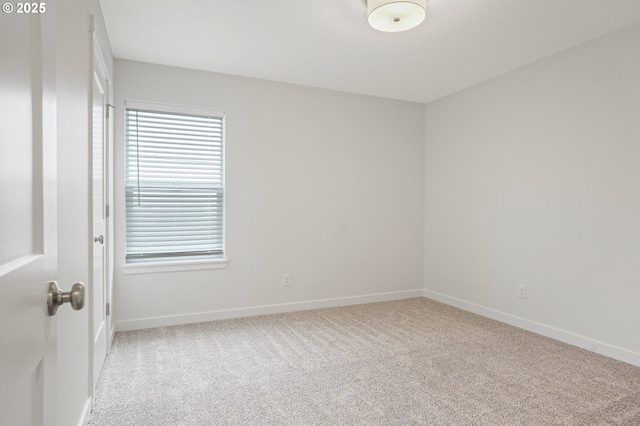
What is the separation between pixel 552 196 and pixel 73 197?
11.7 ft

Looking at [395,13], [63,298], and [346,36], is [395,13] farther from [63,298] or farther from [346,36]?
[63,298]

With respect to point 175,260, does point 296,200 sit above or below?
above

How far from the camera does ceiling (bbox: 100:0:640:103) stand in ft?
8.31

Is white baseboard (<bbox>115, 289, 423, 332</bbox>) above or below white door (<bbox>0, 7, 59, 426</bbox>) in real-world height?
below

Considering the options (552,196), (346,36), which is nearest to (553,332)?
(552,196)

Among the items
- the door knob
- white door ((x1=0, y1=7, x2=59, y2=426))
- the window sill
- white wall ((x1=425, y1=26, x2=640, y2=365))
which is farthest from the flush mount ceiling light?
the window sill

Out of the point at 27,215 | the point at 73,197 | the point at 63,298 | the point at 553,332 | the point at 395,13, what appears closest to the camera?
the point at 27,215

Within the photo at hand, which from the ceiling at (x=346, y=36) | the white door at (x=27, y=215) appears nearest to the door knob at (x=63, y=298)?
the white door at (x=27, y=215)

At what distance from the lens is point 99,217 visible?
254cm

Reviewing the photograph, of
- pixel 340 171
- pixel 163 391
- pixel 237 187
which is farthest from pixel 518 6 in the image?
pixel 163 391

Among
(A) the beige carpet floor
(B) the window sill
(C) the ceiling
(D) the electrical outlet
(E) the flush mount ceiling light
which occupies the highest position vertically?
(C) the ceiling

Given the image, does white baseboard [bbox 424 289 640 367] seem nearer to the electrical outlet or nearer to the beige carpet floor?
the beige carpet floor

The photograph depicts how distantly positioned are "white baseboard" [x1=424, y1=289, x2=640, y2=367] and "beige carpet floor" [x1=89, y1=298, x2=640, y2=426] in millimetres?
86

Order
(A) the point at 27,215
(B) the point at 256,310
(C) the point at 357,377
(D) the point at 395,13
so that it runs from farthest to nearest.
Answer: (B) the point at 256,310 → (C) the point at 357,377 → (D) the point at 395,13 → (A) the point at 27,215
